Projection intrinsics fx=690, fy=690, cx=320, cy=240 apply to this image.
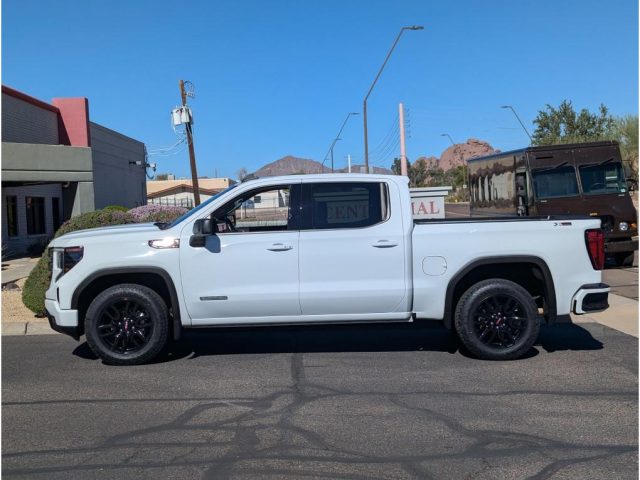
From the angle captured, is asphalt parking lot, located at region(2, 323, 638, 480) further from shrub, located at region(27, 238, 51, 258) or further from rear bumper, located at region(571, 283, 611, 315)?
shrub, located at region(27, 238, 51, 258)

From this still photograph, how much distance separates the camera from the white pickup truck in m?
7.41

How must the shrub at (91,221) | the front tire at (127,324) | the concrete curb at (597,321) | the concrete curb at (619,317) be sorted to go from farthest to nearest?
the shrub at (91,221) < the concrete curb at (597,321) < the concrete curb at (619,317) < the front tire at (127,324)

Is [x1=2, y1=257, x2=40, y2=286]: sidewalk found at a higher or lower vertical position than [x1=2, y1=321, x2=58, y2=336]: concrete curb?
higher

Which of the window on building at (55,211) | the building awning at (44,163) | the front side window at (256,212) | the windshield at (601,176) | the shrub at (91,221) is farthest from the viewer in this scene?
the window on building at (55,211)

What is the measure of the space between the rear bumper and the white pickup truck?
1 centimetres

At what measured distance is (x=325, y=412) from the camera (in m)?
5.91

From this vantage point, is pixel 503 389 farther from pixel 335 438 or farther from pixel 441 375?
pixel 335 438

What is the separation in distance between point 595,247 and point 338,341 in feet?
10.8

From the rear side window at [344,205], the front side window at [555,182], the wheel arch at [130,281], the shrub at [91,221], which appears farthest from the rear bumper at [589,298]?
the front side window at [555,182]

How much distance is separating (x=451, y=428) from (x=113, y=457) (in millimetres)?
2588

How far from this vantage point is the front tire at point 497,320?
748 cm

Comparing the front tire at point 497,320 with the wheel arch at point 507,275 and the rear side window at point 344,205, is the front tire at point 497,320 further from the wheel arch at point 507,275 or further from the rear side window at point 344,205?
the rear side window at point 344,205

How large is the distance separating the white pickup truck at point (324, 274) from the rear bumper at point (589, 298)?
0.01 m

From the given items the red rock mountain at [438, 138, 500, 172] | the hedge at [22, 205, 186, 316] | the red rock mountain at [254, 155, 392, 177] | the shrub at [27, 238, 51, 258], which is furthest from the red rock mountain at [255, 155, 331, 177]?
the red rock mountain at [438, 138, 500, 172]
